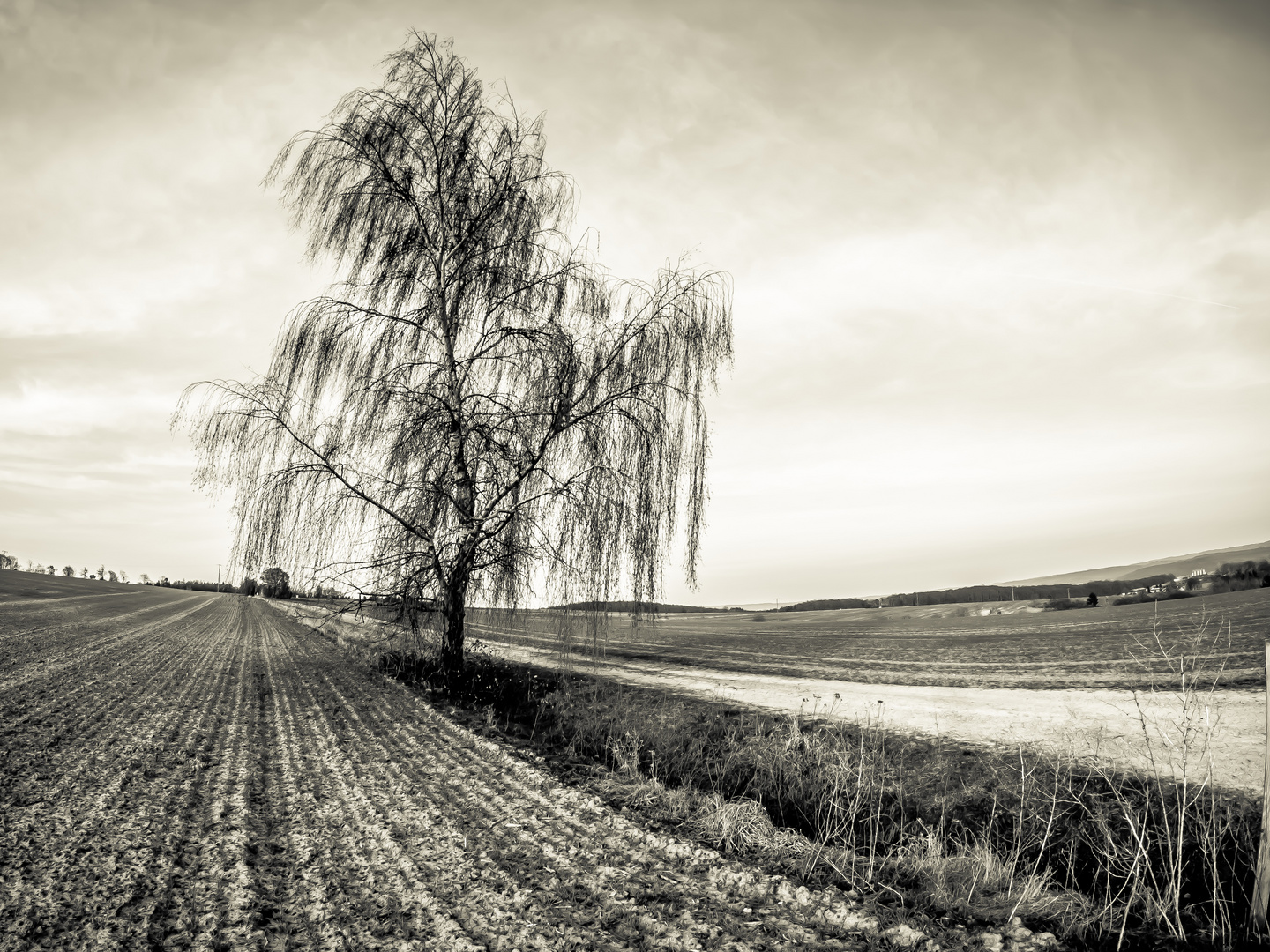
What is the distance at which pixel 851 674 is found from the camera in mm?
19766

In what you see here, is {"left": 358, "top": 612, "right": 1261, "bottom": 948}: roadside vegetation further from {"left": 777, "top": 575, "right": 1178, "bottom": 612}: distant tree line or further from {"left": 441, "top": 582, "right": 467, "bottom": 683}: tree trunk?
{"left": 777, "top": 575, "right": 1178, "bottom": 612}: distant tree line


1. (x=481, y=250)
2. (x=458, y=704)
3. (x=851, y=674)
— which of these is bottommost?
(x=851, y=674)

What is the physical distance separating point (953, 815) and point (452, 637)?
8.85 metres

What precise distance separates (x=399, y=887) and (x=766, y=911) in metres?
2.44

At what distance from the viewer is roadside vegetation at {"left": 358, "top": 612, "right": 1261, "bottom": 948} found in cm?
401

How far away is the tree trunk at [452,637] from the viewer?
10930mm

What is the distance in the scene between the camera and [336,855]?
458 centimetres

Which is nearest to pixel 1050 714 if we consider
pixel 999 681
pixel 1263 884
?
pixel 999 681

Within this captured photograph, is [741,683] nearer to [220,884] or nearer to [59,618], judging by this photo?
[220,884]

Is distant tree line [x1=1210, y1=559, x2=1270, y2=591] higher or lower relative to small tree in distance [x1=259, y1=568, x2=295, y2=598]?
lower

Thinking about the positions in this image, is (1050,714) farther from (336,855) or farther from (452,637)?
(336,855)

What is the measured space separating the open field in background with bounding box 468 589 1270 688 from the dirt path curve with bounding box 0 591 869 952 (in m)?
3.29

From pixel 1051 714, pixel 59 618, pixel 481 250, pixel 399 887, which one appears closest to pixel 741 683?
pixel 1051 714

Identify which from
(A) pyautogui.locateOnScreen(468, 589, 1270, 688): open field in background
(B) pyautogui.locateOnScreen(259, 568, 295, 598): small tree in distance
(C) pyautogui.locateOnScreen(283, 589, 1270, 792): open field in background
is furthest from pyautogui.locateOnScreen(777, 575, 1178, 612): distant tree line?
(B) pyautogui.locateOnScreen(259, 568, 295, 598): small tree in distance
